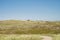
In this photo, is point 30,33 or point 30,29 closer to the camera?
point 30,33

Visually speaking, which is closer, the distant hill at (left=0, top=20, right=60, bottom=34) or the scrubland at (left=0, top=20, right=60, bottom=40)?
the scrubland at (left=0, top=20, right=60, bottom=40)

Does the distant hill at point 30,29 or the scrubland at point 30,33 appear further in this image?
the distant hill at point 30,29

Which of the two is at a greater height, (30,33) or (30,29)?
(30,29)
